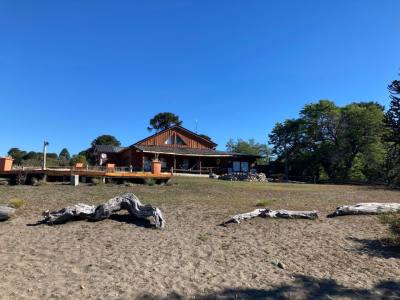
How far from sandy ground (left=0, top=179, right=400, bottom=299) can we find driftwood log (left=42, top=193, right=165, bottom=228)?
0.87ft

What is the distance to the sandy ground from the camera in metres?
6.46

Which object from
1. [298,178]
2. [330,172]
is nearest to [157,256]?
[298,178]

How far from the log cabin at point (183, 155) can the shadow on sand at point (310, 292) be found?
1412 inches

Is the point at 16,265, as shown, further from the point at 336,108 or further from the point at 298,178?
the point at 336,108

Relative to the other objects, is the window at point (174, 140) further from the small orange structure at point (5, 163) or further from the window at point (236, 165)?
the small orange structure at point (5, 163)

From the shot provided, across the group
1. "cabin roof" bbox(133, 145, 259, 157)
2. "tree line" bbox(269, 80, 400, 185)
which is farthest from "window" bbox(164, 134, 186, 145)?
"tree line" bbox(269, 80, 400, 185)

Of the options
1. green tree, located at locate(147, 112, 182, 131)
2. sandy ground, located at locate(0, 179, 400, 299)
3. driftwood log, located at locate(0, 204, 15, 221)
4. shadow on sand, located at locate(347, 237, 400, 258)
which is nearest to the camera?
sandy ground, located at locate(0, 179, 400, 299)

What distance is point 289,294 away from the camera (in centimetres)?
640

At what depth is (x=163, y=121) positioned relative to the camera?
292ft

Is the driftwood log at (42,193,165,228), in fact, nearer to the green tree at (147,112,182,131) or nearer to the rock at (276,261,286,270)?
the rock at (276,261,286,270)

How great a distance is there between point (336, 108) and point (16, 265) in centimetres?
4281

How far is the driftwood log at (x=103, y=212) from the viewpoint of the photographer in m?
10.8

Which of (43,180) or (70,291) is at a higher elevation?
(43,180)

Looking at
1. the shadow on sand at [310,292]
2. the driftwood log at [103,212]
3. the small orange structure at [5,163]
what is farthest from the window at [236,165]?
the shadow on sand at [310,292]
